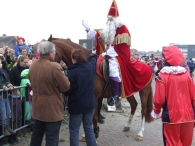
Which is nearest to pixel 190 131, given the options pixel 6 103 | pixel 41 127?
pixel 41 127

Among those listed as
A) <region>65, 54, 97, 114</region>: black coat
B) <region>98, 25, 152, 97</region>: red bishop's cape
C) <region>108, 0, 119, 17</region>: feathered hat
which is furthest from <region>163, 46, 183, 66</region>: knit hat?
<region>108, 0, 119, 17</region>: feathered hat

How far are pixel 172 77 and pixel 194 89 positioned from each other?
39 cm

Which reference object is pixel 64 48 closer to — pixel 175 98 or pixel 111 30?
pixel 111 30

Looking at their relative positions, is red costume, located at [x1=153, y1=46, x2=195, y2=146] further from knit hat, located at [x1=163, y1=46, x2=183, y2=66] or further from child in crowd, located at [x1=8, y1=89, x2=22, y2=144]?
child in crowd, located at [x1=8, y1=89, x2=22, y2=144]

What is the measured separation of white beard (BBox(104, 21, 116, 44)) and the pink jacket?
2.20 meters

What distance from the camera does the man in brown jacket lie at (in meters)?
3.12

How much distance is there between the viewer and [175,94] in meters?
3.07

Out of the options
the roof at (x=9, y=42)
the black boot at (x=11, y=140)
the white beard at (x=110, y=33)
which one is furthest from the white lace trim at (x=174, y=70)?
the roof at (x=9, y=42)

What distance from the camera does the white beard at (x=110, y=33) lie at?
5.09 m

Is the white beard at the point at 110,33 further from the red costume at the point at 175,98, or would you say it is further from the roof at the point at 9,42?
the roof at the point at 9,42

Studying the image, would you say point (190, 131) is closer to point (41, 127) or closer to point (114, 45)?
point (41, 127)

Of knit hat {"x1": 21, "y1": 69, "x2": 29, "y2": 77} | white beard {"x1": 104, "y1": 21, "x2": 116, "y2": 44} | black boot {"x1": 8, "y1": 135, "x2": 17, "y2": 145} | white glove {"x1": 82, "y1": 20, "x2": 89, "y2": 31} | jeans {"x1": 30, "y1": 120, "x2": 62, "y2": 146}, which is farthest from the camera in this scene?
white glove {"x1": 82, "y1": 20, "x2": 89, "y2": 31}

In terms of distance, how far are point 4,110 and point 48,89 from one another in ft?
5.60

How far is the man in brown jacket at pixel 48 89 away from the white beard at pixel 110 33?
2.13 metres
